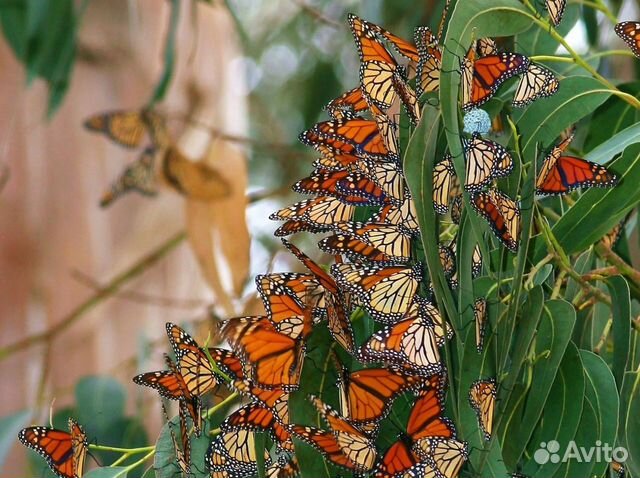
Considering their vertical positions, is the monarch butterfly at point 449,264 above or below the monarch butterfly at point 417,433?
above

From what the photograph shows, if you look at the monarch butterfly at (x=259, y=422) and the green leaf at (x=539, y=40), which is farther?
the green leaf at (x=539, y=40)

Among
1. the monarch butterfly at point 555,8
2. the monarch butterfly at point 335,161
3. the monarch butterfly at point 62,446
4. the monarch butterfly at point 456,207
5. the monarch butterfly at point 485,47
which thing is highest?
the monarch butterfly at point 555,8

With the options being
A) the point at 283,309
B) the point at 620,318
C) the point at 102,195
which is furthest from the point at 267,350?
the point at 102,195

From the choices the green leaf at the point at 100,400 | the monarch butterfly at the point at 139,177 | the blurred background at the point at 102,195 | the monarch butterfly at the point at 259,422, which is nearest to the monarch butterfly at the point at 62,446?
the monarch butterfly at the point at 259,422

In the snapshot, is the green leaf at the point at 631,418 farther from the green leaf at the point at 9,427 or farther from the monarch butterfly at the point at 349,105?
the green leaf at the point at 9,427

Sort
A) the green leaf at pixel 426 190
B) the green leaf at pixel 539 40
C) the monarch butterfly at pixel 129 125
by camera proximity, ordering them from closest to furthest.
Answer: the green leaf at pixel 426 190 < the green leaf at pixel 539 40 < the monarch butterfly at pixel 129 125

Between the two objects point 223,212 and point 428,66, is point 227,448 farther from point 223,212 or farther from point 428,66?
point 223,212

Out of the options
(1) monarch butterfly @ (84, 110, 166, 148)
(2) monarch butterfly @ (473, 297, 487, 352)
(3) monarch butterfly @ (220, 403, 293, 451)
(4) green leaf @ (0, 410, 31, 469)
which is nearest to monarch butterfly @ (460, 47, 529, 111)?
(2) monarch butterfly @ (473, 297, 487, 352)
